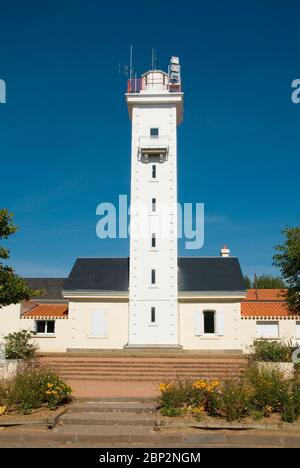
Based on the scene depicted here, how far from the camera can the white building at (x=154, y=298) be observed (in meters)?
28.0

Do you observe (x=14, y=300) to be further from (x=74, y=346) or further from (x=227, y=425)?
(x=74, y=346)

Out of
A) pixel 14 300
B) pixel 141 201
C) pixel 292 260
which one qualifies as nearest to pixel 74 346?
pixel 141 201

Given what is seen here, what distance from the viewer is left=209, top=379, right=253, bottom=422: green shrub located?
10.3 meters

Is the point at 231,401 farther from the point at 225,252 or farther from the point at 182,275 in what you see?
the point at 225,252

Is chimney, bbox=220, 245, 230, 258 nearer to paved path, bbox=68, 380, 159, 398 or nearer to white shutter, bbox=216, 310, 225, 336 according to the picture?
white shutter, bbox=216, 310, 225, 336

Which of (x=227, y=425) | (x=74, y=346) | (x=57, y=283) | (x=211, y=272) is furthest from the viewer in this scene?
(x=57, y=283)

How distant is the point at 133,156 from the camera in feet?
97.8

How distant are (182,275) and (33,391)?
19868 mm

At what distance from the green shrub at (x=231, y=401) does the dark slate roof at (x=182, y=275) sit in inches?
706

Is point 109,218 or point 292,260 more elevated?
point 109,218

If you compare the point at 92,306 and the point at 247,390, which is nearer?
the point at 247,390

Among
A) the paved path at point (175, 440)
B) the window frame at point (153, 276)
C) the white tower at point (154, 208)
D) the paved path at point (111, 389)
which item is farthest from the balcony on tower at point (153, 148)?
the paved path at point (175, 440)

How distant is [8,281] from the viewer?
16.9m
